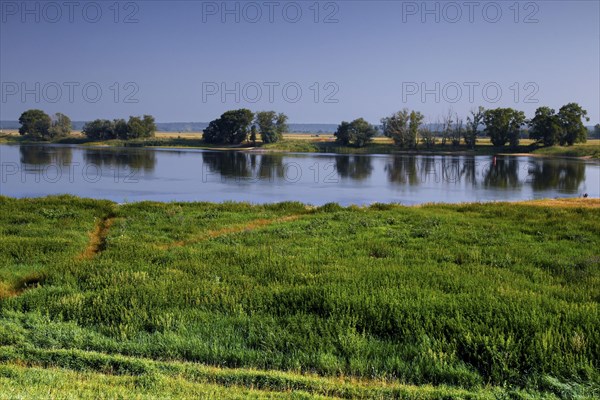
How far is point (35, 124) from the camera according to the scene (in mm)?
133375

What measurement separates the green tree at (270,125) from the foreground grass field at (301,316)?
341 feet

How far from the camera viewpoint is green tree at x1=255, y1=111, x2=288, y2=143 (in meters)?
119

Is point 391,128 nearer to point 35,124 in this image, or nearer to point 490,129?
point 490,129

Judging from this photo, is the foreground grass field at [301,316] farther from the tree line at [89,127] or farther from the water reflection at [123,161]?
Answer: the tree line at [89,127]

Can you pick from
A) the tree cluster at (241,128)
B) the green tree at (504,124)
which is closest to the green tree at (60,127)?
the tree cluster at (241,128)

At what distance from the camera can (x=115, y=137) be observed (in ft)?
413

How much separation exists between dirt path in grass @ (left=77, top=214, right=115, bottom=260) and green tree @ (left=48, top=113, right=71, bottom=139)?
128 metres

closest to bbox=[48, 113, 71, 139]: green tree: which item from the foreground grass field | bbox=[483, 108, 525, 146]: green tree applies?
bbox=[483, 108, 525, 146]: green tree

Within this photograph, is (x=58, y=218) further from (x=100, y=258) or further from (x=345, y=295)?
(x=345, y=295)

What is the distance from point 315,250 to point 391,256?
6.78 ft

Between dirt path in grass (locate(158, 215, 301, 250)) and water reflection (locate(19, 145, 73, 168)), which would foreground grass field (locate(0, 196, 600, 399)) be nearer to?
dirt path in grass (locate(158, 215, 301, 250))

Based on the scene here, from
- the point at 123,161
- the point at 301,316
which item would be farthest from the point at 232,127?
the point at 301,316

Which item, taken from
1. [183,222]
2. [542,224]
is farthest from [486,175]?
[183,222]

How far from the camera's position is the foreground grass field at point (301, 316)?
21.2ft
